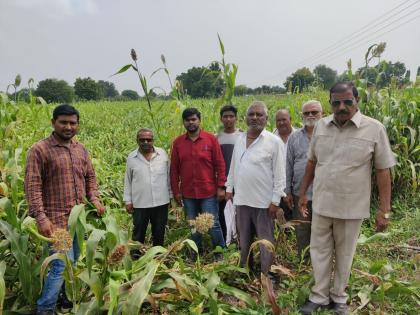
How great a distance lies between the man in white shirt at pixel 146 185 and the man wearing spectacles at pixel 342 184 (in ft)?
4.18

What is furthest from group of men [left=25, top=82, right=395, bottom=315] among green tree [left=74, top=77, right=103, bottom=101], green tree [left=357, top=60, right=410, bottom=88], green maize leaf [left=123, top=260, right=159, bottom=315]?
green tree [left=74, top=77, right=103, bottom=101]

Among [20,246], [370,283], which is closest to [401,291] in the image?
[370,283]

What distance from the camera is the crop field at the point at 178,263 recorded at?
193 centimetres

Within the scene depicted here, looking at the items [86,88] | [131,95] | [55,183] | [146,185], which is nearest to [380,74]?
[146,185]

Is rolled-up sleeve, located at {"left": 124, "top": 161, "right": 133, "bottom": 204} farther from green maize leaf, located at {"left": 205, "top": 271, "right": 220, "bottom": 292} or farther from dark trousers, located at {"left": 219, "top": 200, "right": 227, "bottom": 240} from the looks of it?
green maize leaf, located at {"left": 205, "top": 271, "right": 220, "bottom": 292}

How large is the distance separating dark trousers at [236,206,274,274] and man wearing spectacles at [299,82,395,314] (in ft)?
1.19

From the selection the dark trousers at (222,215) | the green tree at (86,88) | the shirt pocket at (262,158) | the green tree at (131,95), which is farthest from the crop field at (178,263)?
the green tree at (86,88)

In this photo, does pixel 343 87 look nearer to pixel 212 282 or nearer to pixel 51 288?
pixel 212 282

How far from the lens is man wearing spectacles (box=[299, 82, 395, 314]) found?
6.60ft

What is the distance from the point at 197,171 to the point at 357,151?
52.2 inches

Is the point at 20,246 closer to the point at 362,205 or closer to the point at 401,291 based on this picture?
the point at 362,205

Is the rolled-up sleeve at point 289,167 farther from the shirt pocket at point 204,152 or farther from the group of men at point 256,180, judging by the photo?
the shirt pocket at point 204,152

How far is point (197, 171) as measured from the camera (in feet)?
9.62

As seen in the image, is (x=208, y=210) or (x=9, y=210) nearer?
(x=9, y=210)
